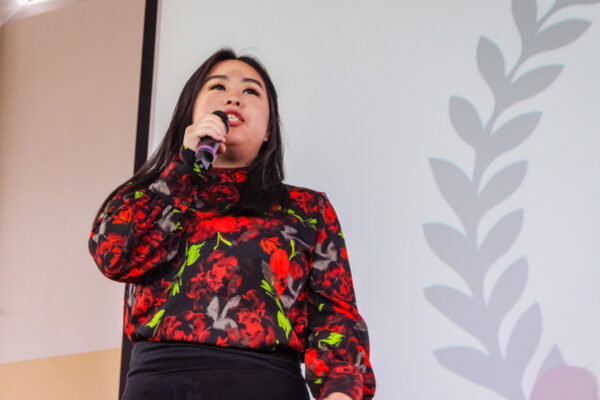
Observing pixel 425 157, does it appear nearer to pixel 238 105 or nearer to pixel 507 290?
pixel 507 290

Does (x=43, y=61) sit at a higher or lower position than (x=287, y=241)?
higher

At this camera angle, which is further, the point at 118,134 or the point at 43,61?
the point at 43,61

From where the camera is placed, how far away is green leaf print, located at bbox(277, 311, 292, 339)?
1.27 meters

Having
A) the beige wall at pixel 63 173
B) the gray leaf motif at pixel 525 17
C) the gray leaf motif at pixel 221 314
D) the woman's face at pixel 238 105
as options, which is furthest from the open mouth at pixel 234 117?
the beige wall at pixel 63 173

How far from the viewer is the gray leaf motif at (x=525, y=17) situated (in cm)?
179

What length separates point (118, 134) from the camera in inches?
97.3

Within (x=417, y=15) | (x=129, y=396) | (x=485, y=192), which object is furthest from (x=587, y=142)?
(x=129, y=396)

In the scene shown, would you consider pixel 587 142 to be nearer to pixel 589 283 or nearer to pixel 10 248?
pixel 589 283

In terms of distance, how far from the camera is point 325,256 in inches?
55.9

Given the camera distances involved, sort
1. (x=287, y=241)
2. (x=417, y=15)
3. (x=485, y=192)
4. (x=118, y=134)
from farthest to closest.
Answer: (x=118, y=134)
(x=417, y=15)
(x=485, y=192)
(x=287, y=241)

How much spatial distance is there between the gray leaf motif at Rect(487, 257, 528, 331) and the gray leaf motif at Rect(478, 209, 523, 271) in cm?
5

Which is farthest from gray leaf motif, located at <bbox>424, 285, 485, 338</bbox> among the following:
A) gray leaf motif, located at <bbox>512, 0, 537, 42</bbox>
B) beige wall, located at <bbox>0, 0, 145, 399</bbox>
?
beige wall, located at <bbox>0, 0, 145, 399</bbox>

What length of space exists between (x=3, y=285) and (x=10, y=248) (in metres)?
0.14

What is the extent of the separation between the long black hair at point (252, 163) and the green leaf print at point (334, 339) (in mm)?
294
